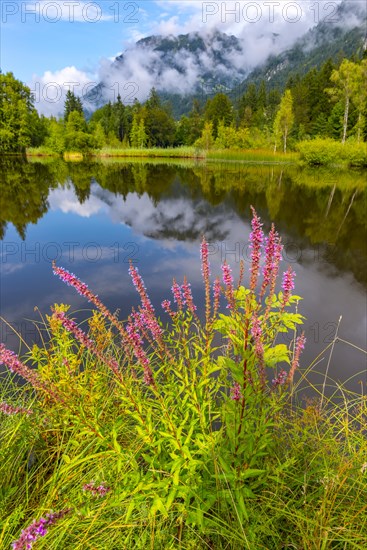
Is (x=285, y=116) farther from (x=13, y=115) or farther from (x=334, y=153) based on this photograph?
(x=13, y=115)

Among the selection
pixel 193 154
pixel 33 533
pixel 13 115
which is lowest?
pixel 33 533

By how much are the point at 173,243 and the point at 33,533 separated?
1286 cm

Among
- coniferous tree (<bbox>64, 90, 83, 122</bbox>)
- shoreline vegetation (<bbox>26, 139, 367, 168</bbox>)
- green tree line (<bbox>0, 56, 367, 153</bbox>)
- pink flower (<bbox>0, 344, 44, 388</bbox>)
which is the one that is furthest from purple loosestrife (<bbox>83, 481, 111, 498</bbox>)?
coniferous tree (<bbox>64, 90, 83, 122</bbox>)

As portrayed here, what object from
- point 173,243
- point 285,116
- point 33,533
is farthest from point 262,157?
point 33,533

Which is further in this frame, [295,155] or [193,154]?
[193,154]

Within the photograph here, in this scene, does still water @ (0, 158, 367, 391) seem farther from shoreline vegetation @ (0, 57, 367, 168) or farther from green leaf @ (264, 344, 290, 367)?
shoreline vegetation @ (0, 57, 367, 168)

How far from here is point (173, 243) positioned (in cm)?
1442

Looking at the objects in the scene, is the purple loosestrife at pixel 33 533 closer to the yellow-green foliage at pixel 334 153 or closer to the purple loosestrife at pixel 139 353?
the purple loosestrife at pixel 139 353

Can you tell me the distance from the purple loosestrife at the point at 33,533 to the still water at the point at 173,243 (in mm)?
3423

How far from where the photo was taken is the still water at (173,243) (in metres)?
7.92

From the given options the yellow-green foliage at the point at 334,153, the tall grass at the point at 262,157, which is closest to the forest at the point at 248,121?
the tall grass at the point at 262,157

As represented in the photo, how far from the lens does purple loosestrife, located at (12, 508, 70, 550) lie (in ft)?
6.04

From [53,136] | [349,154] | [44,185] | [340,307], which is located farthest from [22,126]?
[340,307]

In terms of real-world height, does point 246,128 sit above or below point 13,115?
below
